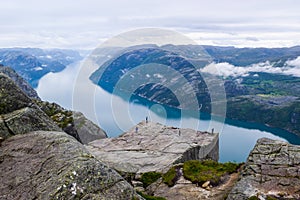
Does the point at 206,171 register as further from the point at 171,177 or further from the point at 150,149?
the point at 150,149

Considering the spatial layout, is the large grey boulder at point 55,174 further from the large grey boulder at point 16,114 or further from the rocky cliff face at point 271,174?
the rocky cliff face at point 271,174

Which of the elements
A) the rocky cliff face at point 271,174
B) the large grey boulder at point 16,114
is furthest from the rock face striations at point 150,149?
the large grey boulder at point 16,114

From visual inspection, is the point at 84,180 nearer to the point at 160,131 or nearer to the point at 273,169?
the point at 273,169

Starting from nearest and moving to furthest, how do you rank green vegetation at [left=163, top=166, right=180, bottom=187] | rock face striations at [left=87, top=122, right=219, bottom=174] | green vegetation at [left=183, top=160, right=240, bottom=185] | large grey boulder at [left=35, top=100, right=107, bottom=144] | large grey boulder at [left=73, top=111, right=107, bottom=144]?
1. green vegetation at [left=183, top=160, right=240, bottom=185]
2. green vegetation at [left=163, top=166, right=180, bottom=187]
3. rock face striations at [left=87, top=122, right=219, bottom=174]
4. large grey boulder at [left=35, top=100, right=107, bottom=144]
5. large grey boulder at [left=73, top=111, right=107, bottom=144]

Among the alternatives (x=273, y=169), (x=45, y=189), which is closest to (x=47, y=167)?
(x=45, y=189)

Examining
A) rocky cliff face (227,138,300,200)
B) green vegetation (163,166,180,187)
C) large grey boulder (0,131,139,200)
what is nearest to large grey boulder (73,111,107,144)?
green vegetation (163,166,180,187)

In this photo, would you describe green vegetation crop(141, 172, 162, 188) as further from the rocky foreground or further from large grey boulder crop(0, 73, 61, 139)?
large grey boulder crop(0, 73, 61, 139)
